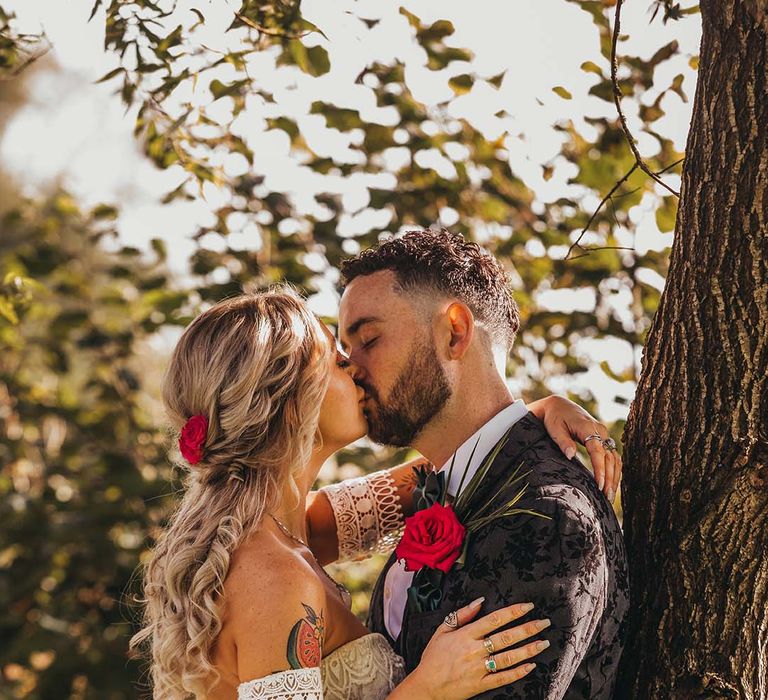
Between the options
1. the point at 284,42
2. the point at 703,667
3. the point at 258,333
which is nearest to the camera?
the point at 703,667

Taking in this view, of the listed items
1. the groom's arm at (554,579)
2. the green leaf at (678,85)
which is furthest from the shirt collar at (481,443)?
the green leaf at (678,85)

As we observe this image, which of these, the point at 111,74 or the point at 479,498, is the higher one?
the point at 111,74

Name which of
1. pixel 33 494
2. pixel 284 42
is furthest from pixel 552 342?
pixel 33 494

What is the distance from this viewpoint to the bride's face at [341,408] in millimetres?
2836

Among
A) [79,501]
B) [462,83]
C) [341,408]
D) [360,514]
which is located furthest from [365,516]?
[79,501]

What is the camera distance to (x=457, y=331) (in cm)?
280

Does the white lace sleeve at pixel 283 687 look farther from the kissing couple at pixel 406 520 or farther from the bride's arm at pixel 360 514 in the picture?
the bride's arm at pixel 360 514

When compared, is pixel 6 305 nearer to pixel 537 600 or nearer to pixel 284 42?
pixel 284 42

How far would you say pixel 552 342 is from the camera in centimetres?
438

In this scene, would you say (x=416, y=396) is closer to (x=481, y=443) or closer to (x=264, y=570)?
(x=481, y=443)

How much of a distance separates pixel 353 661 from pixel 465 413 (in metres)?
0.70

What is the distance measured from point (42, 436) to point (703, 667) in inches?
→ 230

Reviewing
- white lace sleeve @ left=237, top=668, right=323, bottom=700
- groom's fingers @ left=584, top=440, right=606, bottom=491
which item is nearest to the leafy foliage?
white lace sleeve @ left=237, top=668, right=323, bottom=700

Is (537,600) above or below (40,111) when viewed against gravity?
above
